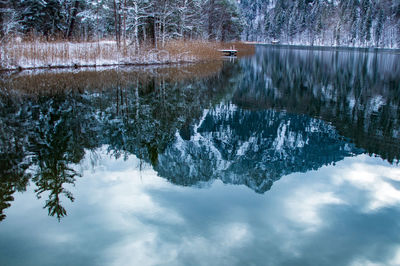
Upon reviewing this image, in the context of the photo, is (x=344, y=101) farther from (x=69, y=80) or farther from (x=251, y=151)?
(x=69, y=80)

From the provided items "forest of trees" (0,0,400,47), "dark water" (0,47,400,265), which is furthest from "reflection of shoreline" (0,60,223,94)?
"forest of trees" (0,0,400,47)

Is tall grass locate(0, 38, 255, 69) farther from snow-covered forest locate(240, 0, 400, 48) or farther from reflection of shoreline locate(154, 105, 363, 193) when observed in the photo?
snow-covered forest locate(240, 0, 400, 48)

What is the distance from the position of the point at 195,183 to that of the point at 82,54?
20.1 meters

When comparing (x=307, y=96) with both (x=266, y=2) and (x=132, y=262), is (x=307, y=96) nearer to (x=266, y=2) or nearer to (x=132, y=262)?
(x=132, y=262)

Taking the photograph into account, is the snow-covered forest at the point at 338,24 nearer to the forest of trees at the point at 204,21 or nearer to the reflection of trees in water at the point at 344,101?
the forest of trees at the point at 204,21

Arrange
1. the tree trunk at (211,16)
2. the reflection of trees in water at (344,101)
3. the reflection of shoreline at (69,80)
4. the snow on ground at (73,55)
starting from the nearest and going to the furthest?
the reflection of trees in water at (344,101)
the reflection of shoreline at (69,80)
the snow on ground at (73,55)
the tree trunk at (211,16)

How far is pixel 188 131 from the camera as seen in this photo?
9227 millimetres

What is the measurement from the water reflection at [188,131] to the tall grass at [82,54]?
19.8ft

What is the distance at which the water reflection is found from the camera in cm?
642

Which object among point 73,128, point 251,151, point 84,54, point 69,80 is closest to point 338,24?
point 84,54

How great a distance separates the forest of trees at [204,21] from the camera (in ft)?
90.8

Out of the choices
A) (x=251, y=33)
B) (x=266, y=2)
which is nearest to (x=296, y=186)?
(x=251, y=33)

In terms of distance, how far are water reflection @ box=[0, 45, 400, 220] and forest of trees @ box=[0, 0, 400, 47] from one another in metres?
13.3

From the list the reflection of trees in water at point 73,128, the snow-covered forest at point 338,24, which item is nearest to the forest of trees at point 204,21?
the snow-covered forest at point 338,24
